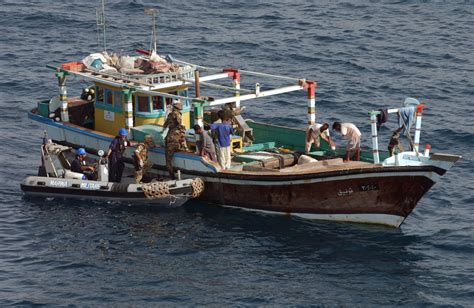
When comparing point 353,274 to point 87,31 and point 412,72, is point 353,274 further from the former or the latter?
point 87,31

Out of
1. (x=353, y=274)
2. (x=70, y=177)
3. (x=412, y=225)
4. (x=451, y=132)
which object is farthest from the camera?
(x=451, y=132)

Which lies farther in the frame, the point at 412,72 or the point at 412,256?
the point at 412,72

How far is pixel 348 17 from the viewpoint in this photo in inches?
2208

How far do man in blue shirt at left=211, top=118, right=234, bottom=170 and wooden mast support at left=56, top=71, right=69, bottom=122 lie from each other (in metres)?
5.97

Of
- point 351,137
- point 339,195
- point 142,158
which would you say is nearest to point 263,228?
point 339,195

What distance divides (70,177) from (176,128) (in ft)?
12.5

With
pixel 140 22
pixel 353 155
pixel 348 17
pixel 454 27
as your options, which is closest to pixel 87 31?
pixel 140 22

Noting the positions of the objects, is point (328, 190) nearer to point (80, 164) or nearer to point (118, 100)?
point (118, 100)

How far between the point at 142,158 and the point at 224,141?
270cm

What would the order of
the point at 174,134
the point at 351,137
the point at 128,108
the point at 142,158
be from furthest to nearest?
the point at 128,108, the point at 142,158, the point at 174,134, the point at 351,137

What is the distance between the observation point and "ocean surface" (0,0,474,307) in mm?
24281

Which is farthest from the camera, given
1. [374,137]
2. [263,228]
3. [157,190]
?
[157,190]

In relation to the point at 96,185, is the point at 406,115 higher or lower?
higher

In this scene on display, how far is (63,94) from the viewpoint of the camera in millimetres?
32781
